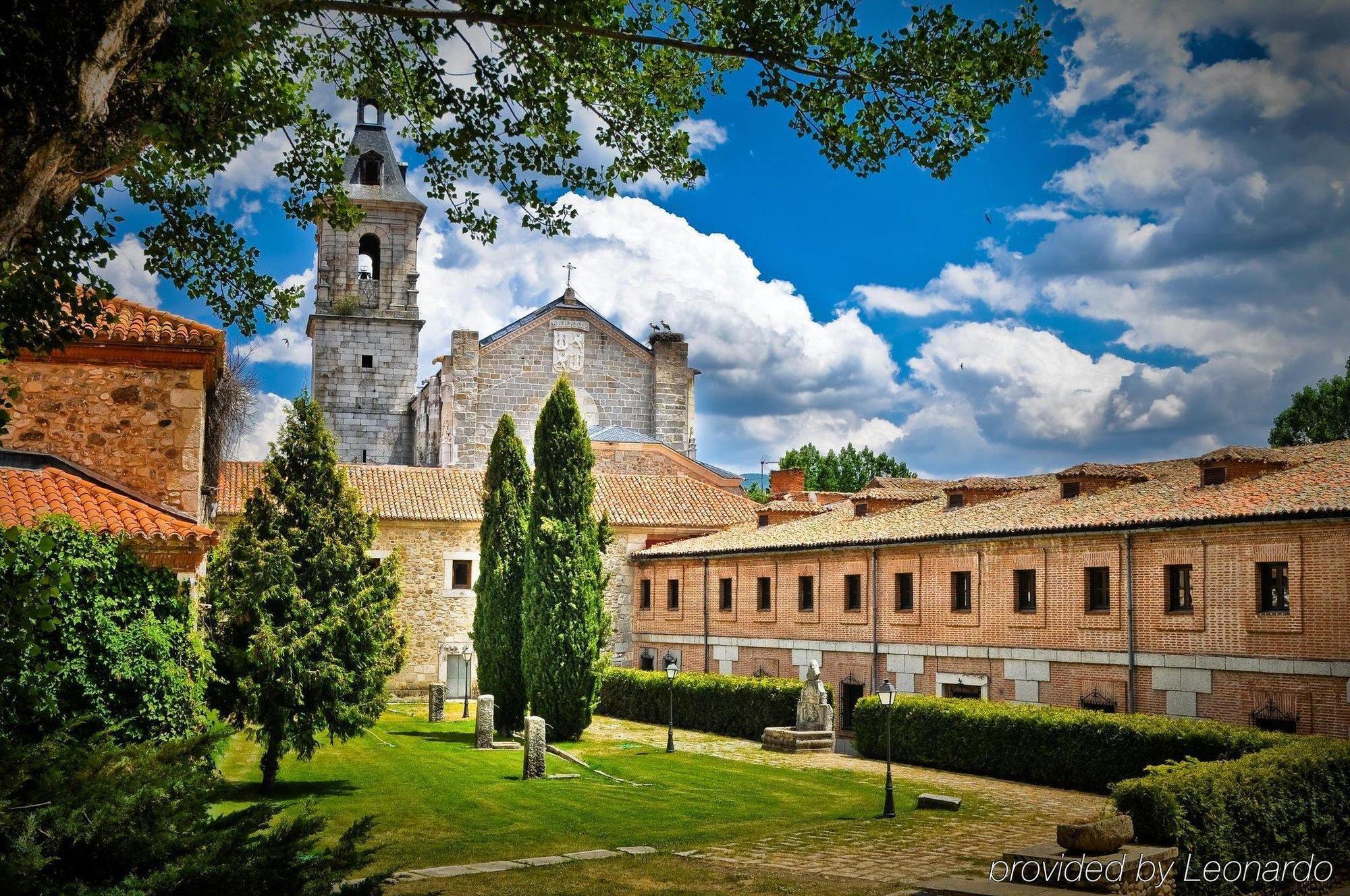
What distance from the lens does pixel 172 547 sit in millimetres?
13227

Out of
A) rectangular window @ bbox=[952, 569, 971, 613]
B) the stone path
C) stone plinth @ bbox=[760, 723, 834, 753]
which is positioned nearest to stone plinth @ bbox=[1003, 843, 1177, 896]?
the stone path

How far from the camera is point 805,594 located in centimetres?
3145

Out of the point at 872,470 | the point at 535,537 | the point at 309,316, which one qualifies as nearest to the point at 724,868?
the point at 535,537

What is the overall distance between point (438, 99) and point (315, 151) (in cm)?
139

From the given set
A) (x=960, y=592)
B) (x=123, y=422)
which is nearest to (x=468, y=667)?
(x=960, y=592)

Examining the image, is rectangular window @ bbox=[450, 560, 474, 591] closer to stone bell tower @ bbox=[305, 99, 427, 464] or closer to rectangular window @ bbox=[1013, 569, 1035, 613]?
stone bell tower @ bbox=[305, 99, 427, 464]

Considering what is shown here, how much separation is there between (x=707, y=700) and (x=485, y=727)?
709cm

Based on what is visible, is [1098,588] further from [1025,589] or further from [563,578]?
[563,578]

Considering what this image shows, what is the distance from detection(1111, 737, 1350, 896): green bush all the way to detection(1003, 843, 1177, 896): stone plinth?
36cm

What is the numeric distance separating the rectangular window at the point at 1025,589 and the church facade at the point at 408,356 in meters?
24.9

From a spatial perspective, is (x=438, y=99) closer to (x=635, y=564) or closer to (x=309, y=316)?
(x=635, y=564)

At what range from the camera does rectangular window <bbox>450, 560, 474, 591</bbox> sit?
124 feet

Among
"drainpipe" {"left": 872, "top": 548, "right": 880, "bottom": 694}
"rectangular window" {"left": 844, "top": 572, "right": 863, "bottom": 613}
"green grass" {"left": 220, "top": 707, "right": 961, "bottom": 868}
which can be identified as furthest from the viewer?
"rectangular window" {"left": 844, "top": 572, "right": 863, "bottom": 613}

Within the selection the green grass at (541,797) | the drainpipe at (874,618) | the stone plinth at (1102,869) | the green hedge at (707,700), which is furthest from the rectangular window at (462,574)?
the stone plinth at (1102,869)
